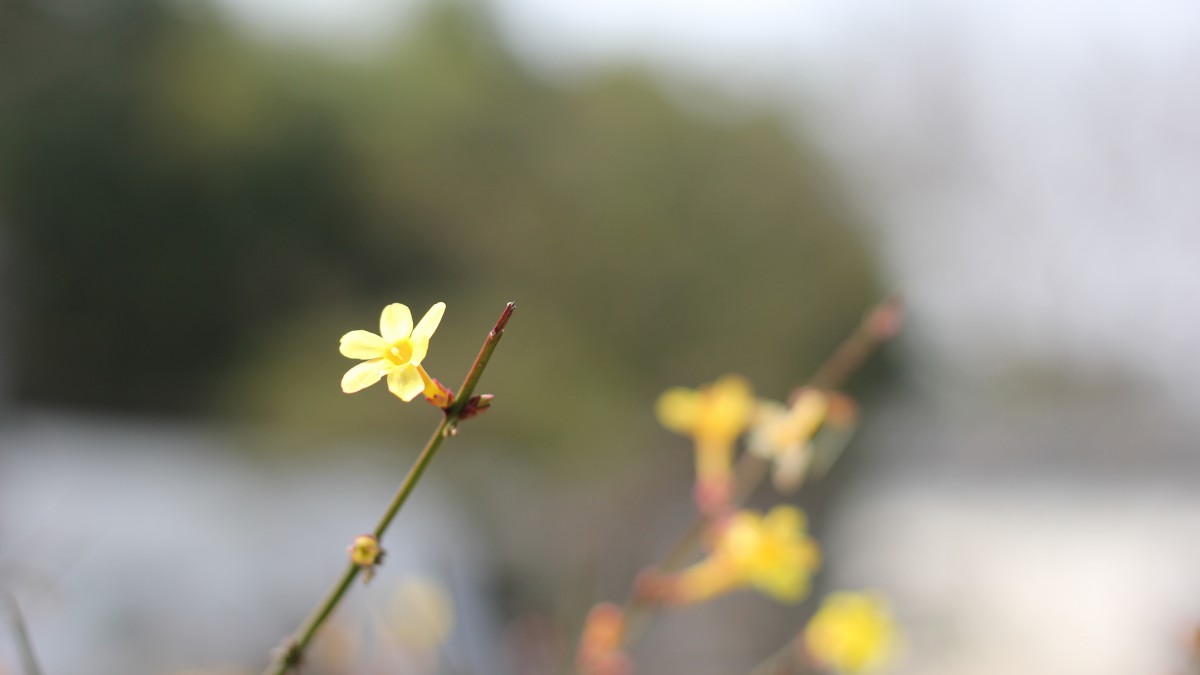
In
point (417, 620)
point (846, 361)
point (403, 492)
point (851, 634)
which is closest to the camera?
point (403, 492)

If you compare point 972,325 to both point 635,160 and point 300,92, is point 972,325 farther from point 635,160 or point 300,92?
point 300,92

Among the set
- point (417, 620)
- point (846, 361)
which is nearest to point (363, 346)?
point (846, 361)

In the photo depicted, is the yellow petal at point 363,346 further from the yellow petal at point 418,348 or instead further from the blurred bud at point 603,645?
the blurred bud at point 603,645

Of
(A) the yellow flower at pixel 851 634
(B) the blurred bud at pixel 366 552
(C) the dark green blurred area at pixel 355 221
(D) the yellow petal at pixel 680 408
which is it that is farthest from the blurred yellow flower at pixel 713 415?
(C) the dark green blurred area at pixel 355 221

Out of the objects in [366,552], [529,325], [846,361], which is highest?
[529,325]

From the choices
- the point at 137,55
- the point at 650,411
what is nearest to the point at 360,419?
the point at 650,411

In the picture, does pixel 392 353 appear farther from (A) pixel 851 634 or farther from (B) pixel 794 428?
(A) pixel 851 634

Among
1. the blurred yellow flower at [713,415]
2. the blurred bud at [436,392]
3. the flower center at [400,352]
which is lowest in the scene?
the blurred bud at [436,392]

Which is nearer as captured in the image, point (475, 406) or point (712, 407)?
point (475, 406)
